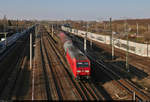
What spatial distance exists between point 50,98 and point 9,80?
29.6 ft

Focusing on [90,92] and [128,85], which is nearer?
[90,92]

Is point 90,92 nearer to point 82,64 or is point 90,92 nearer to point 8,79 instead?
point 82,64

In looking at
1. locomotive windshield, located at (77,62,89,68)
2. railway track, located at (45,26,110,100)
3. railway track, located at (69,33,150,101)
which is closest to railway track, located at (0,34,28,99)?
railway track, located at (45,26,110,100)

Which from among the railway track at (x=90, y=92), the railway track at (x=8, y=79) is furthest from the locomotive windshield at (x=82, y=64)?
the railway track at (x=8, y=79)

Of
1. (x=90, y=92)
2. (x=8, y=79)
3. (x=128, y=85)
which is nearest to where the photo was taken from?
(x=90, y=92)

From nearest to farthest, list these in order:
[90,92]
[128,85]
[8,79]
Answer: [90,92] → [128,85] → [8,79]

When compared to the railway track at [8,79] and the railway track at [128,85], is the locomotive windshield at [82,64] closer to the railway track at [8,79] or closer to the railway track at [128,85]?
the railway track at [128,85]

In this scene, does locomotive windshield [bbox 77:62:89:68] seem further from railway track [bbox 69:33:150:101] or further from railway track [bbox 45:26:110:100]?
railway track [bbox 69:33:150:101]

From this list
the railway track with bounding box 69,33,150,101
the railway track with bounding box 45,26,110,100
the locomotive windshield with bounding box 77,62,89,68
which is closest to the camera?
the railway track with bounding box 45,26,110,100

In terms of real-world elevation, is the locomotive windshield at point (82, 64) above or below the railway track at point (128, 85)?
above

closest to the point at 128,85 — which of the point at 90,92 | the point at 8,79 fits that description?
the point at 90,92

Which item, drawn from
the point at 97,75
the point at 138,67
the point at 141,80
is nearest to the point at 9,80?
the point at 97,75

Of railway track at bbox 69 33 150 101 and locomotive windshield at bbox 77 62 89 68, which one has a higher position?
locomotive windshield at bbox 77 62 89 68

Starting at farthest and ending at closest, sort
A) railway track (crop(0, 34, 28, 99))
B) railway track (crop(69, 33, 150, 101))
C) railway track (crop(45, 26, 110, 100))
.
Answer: railway track (crop(0, 34, 28, 99)) < railway track (crop(69, 33, 150, 101)) < railway track (crop(45, 26, 110, 100))
